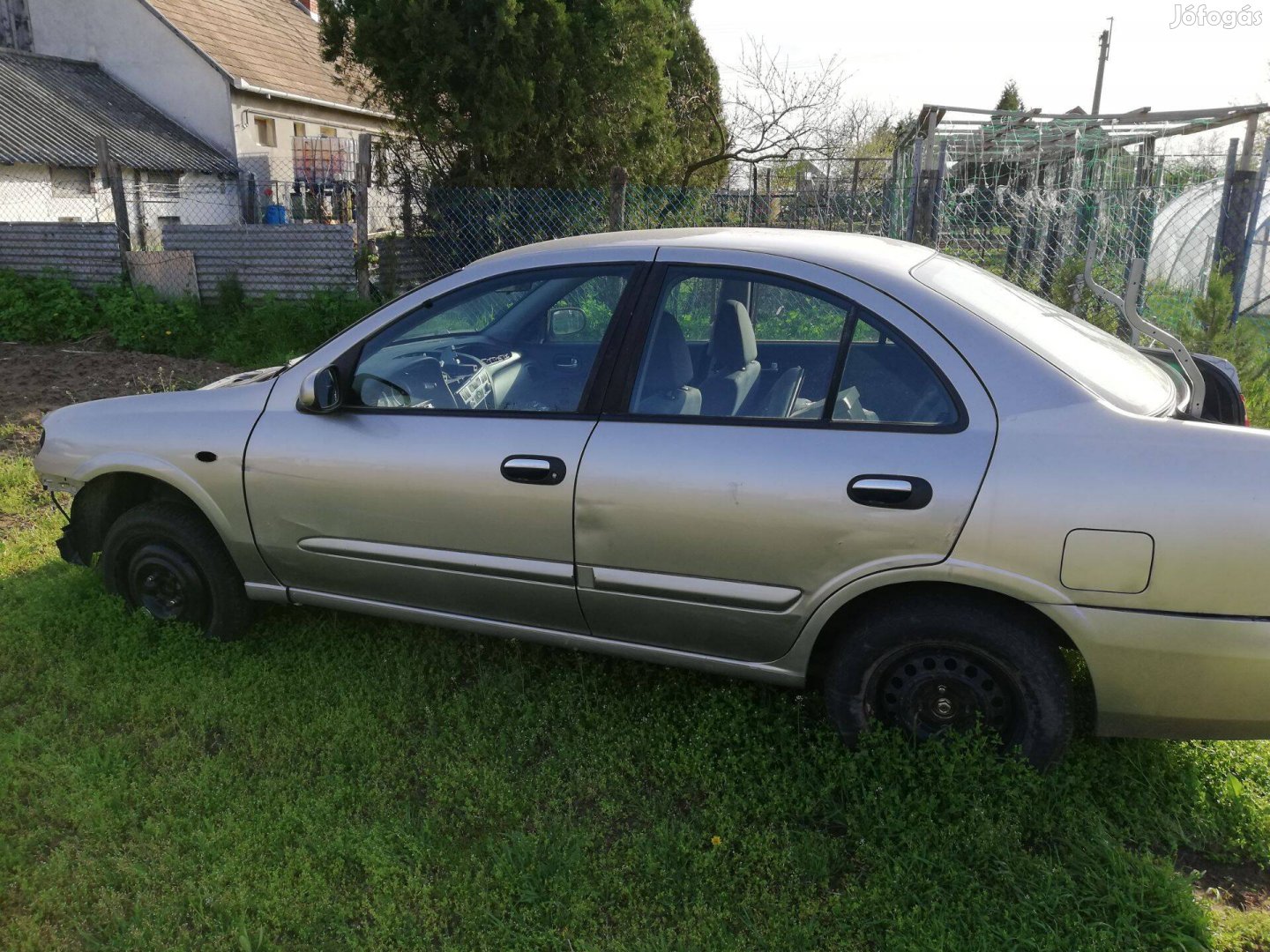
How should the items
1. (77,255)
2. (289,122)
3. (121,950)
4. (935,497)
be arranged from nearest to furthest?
1. (121,950)
2. (935,497)
3. (77,255)
4. (289,122)

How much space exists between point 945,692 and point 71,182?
24.9 metres

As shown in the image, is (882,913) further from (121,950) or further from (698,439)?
(121,950)

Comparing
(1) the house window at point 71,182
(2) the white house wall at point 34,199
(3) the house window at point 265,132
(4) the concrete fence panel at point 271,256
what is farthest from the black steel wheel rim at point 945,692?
(3) the house window at point 265,132

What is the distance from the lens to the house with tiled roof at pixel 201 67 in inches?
941

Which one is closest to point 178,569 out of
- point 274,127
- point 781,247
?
point 781,247

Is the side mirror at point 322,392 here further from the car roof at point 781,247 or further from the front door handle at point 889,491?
the front door handle at point 889,491

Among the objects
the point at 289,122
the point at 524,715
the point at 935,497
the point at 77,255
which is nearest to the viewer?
the point at 935,497

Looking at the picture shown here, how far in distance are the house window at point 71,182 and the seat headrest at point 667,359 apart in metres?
23.1

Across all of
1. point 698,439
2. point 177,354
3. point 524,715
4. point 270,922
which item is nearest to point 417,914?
point 270,922

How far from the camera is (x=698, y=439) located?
284 centimetres

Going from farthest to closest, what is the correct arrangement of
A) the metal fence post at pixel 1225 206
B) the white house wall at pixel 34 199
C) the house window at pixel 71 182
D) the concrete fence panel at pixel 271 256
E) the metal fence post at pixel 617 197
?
the house window at pixel 71 182, the white house wall at pixel 34 199, the concrete fence panel at pixel 271 256, the metal fence post at pixel 617 197, the metal fence post at pixel 1225 206

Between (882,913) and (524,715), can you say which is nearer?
(882,913)

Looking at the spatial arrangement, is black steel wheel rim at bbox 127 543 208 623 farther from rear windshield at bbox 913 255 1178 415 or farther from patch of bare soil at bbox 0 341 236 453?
patch of bare soil at bbox 0 341 236 453

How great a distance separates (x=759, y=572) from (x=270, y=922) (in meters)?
1.67
